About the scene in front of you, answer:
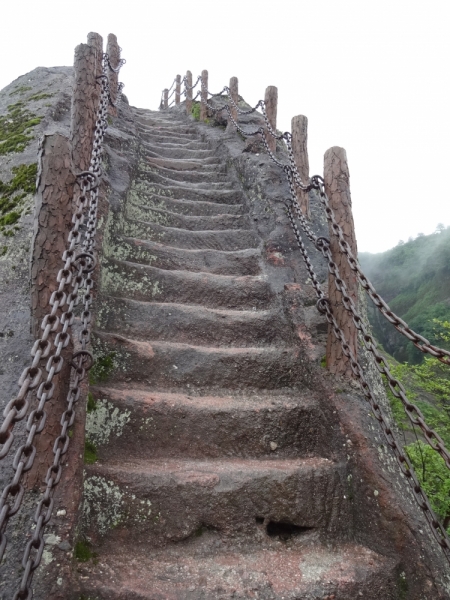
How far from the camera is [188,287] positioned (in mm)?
4086

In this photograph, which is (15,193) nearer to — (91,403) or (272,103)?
(91,403)

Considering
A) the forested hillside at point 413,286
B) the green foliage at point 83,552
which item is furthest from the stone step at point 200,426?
the forested hillside at point 413,286

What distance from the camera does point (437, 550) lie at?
245 centimetres

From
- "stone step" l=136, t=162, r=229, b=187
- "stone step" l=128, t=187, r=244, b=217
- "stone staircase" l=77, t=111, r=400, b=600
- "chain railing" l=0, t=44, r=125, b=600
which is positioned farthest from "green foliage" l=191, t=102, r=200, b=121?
"chain railing" l=0, t=44, r=125, b=600

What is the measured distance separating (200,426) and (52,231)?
1543 mm

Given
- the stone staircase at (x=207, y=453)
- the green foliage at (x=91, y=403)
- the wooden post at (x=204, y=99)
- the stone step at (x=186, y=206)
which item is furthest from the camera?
the wooden post at (x=204, y=99)

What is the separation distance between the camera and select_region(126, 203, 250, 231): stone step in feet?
16.4

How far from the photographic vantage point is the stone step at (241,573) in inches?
80.8

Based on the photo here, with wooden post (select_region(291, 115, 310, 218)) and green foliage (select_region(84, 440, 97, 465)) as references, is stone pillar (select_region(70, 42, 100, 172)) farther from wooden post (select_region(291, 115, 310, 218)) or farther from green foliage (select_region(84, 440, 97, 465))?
wooden post (select_region(291, 115, 310, 218))

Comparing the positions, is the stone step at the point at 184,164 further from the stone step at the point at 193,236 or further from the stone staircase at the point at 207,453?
the stone staircase at the point at 207,453

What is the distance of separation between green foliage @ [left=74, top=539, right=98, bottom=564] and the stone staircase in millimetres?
43

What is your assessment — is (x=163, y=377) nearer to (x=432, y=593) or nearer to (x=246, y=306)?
(x=246, y=306)

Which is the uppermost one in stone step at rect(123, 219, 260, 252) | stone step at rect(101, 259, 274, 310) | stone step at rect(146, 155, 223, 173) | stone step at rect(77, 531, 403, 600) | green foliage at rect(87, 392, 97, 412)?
stone step at rect(146, 155, 223, 173)

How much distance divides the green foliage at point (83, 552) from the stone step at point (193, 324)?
1.60 metres
